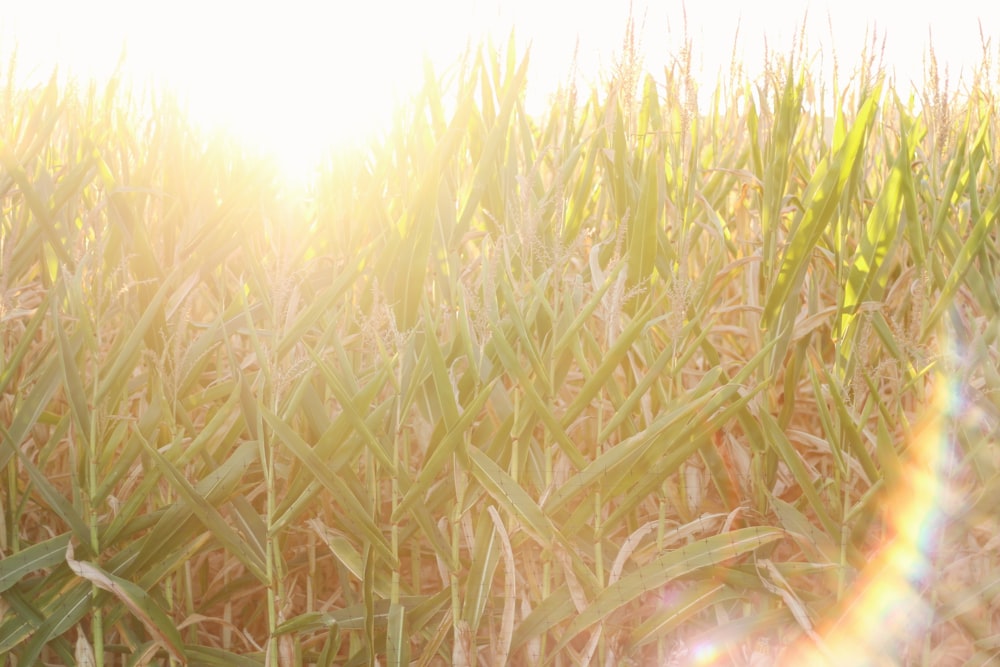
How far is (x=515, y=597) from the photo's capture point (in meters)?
0.94

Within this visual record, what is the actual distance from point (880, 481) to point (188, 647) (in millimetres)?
758

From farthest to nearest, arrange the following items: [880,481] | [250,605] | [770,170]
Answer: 1. [250,605]
2. [770,170]
3. [880,481]

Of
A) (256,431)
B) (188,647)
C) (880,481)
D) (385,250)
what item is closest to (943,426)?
(880,481)

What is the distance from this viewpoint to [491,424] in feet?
3.27

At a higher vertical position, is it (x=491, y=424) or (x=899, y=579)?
(x=491, y=424)

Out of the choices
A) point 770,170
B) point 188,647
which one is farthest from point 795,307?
point 188,647

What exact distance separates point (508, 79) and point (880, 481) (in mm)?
623

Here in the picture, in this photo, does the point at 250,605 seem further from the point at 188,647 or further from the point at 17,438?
the point at 17,438

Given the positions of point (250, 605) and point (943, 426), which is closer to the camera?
point (943, 426)

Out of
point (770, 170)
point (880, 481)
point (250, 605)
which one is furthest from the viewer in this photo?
point (250, 605)

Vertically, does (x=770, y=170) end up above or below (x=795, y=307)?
above

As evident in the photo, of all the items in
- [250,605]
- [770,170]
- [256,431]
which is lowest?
[250,605]

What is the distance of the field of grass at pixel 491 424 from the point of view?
2.92 ft

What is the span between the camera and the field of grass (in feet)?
2.92
